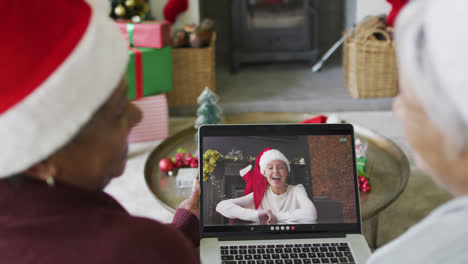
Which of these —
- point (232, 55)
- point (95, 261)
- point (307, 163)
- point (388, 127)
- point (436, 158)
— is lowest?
point (388, 127)

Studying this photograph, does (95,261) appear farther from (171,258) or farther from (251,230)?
(251,230)

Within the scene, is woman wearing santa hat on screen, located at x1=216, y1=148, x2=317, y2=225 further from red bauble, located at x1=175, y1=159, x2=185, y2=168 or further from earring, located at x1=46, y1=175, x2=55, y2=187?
red bauble, located at x1=175, y1=159, x2=185, y2=168

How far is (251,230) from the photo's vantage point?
3.54 feet

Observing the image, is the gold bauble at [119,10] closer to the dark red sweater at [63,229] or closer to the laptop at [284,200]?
the laptop at [284,200]

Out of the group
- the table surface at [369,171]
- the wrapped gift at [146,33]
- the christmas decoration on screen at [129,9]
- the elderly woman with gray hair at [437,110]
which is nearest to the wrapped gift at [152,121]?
the wrapped gift at [146,33]

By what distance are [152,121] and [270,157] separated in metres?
1.68

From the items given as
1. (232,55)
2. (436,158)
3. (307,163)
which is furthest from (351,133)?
(232,55)

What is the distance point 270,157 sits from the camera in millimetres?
1137

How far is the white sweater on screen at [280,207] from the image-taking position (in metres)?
1.08

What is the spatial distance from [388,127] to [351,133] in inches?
74.5

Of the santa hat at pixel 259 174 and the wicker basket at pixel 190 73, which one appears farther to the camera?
the wicker basket at pixel 190 73

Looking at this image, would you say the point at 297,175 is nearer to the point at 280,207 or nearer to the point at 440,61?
the point at 280,207

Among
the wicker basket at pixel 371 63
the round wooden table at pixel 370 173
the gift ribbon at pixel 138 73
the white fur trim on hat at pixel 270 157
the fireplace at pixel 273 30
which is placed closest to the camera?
the white fur trim on hat at pixel 270 157

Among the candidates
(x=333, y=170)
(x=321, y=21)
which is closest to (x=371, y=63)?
(x=321, y=21)
